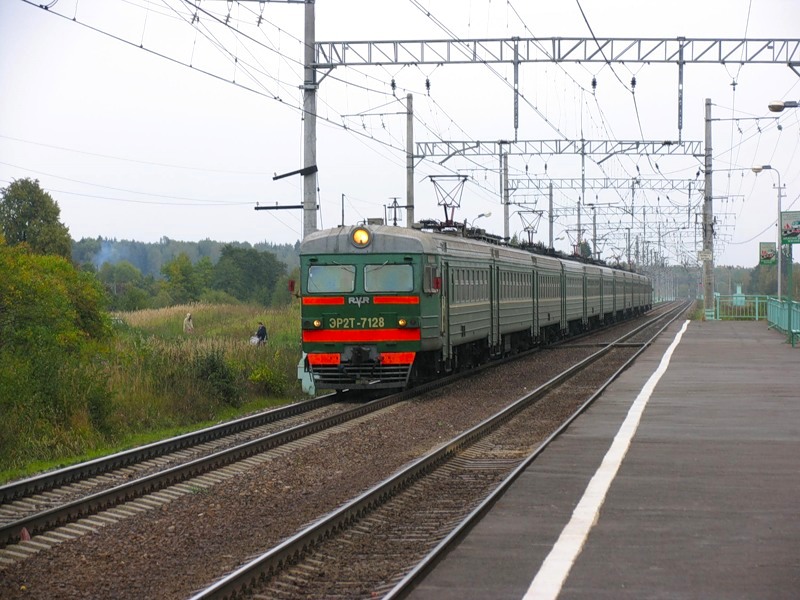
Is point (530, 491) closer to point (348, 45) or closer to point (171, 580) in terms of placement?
point (171, 580)

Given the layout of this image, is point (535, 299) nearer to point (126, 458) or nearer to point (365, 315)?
point (365, 315)

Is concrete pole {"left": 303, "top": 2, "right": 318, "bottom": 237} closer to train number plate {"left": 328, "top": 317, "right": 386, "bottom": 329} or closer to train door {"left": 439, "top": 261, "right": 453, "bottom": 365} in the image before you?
train number plate {"left": 328, "top": 317, "right": 386, "bottom": 329}

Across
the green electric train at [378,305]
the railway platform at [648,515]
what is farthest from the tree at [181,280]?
the railway platform at [648,515]

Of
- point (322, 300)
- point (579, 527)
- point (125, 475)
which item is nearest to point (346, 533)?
point (579, 527)

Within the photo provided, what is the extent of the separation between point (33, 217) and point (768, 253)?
38697 millimetres

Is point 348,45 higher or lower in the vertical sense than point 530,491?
higher

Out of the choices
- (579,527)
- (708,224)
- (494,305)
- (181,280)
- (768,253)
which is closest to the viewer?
(579,527)

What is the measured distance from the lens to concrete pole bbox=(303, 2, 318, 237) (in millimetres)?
21625

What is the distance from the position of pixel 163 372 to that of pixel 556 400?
6.50 m

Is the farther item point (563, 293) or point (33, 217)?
point (33, 217)

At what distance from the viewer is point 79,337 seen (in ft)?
82.0

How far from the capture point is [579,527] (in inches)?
327

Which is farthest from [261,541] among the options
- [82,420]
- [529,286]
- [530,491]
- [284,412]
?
[529,286]

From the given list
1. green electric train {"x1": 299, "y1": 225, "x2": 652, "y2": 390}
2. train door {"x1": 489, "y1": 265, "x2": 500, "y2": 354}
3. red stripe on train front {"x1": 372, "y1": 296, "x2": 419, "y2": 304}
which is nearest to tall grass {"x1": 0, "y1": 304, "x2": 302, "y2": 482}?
green electric train {"x1": 299, "y1": 225, "x2": 652, "y2": 390}
